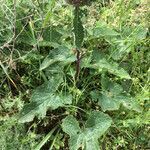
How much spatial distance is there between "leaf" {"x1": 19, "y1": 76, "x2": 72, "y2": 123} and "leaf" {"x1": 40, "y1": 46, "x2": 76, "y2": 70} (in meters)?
0.12

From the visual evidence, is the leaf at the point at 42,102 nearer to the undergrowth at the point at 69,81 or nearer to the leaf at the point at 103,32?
the undergrowth at the point at 69,81

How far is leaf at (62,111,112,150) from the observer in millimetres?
2043

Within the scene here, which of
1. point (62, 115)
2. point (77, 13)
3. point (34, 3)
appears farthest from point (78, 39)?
point (34, 3)

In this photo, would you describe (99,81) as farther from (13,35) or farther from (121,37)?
(13,35)

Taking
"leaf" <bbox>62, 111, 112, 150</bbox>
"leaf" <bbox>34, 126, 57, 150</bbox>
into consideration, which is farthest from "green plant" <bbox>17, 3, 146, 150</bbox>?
"leaf" <bbox>34, 126, 57, 150</bbox>

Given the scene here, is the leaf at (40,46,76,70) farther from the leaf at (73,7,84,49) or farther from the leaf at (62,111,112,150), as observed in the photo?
the leaf at (62,111,112,150)

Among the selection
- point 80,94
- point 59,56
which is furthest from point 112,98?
point 59,56

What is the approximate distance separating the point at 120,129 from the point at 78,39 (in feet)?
1.68

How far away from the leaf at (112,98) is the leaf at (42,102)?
156 mm

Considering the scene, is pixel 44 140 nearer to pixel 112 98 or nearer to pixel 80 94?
pixel 80 94

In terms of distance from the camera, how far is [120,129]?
2.21m

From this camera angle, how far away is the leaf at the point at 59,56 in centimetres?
216

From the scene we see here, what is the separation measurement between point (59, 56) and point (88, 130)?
0.38m

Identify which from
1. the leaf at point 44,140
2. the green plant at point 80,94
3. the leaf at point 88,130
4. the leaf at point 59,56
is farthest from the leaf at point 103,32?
the leaf at point 44,140
